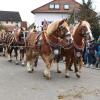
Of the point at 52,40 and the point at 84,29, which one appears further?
the point at 84,29

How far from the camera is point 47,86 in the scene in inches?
551

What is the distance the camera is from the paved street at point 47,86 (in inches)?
473

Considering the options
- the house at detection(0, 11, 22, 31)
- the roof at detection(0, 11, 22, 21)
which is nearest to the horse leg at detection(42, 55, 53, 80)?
the house at detection(0, 11, 22, 31)

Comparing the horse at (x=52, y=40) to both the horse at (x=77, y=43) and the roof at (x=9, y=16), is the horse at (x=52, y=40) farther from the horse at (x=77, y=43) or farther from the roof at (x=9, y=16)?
the roof at (x=9, y=16)

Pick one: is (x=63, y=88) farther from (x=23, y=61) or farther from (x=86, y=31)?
(x=23, y=61)

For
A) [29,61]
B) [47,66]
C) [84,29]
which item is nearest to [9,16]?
[29,61]

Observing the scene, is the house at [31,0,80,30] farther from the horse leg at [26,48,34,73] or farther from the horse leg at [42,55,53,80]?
the horse leg at [42,55,53,80]

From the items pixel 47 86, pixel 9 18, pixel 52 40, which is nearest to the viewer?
pixel 47 86

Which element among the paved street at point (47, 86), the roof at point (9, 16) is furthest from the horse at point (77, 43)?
the roof at point (9, 16)

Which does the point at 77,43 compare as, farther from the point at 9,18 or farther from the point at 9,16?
the point at 9,16

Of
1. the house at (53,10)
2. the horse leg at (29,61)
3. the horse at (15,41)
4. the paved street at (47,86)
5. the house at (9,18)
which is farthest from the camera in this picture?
the house at (9,18)

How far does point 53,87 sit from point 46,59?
6.48 ft

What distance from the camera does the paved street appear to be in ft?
39.4

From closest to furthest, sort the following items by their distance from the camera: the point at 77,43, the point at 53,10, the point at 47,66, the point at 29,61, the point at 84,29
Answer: the point at 47,66
the point at 84,29
the point at 77,43
the point at 29,61
the point at 53,10
